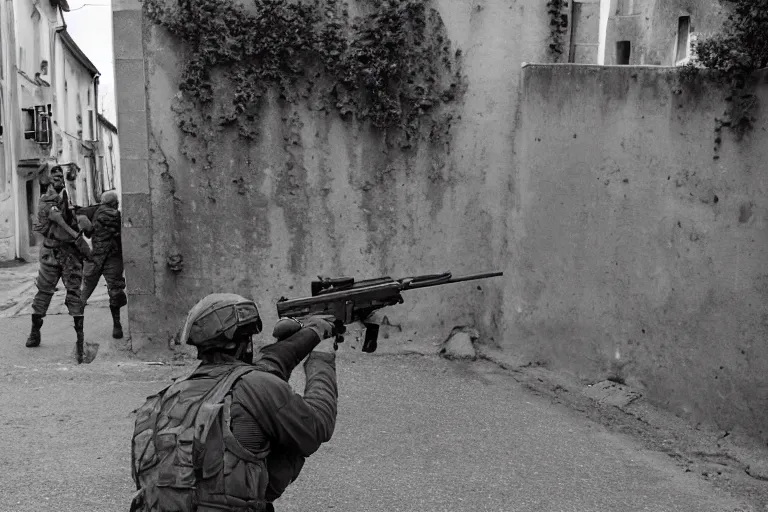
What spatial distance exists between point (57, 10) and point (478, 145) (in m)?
21.9

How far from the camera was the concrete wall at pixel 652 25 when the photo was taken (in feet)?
58.9

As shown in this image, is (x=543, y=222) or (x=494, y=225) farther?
(x=494, y=225)

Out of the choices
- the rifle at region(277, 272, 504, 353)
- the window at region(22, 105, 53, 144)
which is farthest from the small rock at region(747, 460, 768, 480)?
the window at region(22, 105, 53, 144)

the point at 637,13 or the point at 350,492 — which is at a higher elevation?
the point at 637,13

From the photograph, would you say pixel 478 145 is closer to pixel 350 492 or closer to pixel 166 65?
pixel 166 65

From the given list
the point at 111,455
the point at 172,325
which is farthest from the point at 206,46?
the point at 111,455

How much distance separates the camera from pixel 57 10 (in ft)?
83.0

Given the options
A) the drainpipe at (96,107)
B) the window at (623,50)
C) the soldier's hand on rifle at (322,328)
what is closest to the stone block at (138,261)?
the soldier's hand on rifle at (322,328)

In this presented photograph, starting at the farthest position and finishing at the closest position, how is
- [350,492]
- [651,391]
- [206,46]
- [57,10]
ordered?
[57,10] → [206,46] → [651,391] → [350,492]

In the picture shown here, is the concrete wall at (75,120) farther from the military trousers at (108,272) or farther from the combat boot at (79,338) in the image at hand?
the combat boot at (79,338)

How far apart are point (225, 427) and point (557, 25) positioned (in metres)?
6.08

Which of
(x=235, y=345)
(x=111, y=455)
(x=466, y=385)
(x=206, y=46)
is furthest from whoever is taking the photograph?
A: (x=206, y=46)

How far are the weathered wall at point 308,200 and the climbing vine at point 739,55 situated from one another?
91.2 inches

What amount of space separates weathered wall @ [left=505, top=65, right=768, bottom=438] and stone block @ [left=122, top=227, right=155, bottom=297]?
141 inches
